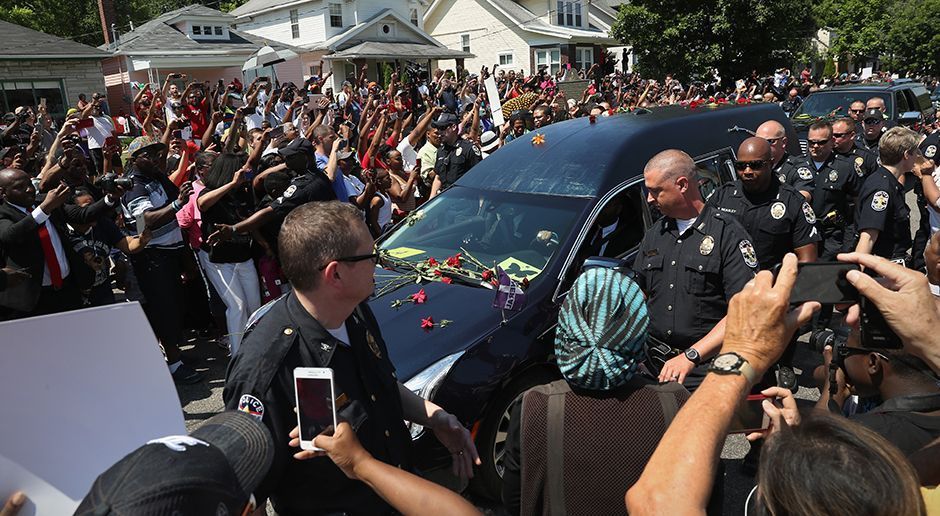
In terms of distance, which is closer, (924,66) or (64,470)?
(64,470)

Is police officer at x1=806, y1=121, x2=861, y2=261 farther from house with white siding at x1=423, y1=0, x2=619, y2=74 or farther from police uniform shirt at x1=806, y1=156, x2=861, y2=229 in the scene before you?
house with white siding at x1=423, y1=0, x2=619, y2=74

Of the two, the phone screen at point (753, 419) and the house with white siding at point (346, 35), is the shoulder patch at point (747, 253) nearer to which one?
the phone screen at point (753, 419)

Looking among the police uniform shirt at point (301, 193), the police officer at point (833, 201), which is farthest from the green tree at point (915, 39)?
the police uniform shirt at point (301, 193)

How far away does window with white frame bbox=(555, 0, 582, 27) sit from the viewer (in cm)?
3953

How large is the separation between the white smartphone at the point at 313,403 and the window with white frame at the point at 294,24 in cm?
3880

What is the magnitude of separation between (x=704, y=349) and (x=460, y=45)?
138 feet

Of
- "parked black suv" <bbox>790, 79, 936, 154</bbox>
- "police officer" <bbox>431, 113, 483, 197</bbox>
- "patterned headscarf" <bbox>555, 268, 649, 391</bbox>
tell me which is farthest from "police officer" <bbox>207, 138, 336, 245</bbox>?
"parked black suv" <bbox>790, 79, 936, 154</bbox>

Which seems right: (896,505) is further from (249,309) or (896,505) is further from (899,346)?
(249,309)

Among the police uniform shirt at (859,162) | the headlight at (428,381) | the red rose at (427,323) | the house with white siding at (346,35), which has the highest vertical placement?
the house with white siding at (346,35)

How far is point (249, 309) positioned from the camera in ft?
17.7

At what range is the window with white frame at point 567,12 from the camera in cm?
3953

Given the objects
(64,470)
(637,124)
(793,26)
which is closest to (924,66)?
(793,26)

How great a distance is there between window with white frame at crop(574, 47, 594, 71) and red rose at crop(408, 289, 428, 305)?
38466mm

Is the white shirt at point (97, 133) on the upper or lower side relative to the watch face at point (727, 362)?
upper
